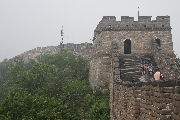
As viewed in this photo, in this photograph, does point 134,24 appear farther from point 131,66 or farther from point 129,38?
point 131,66

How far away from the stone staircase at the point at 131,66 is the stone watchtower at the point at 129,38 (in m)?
0.96

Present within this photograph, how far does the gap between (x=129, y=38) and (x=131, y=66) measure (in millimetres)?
4346

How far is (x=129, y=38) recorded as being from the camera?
20.5m

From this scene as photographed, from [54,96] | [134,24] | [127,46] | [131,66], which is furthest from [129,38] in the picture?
[54,96]

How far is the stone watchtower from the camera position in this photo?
20297 mm

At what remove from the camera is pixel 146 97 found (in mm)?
6137

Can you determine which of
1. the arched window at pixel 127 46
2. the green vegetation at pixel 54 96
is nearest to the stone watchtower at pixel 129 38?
the arched window at pixel 127 46

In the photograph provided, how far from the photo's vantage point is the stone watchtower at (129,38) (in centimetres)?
2030

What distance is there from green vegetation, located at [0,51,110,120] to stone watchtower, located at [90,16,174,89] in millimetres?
2600

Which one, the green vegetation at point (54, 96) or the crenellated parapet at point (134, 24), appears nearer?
the green vegetation at point (54, 96)

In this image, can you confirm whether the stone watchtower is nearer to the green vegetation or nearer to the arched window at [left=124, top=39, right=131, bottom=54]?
the arched window at [left=124, top=39, right=131, bottom=54]

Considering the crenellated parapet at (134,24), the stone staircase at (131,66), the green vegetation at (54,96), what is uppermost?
the crenellated parapet at (134,24)

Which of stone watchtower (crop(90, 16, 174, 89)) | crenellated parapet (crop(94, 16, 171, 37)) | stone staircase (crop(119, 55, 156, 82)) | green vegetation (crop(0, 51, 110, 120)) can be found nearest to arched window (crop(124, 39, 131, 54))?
stone watchtower (crop(90, 16, 174, 89))

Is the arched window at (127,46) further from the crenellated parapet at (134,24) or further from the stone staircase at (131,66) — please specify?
the crenellated parapet at (134,24)
